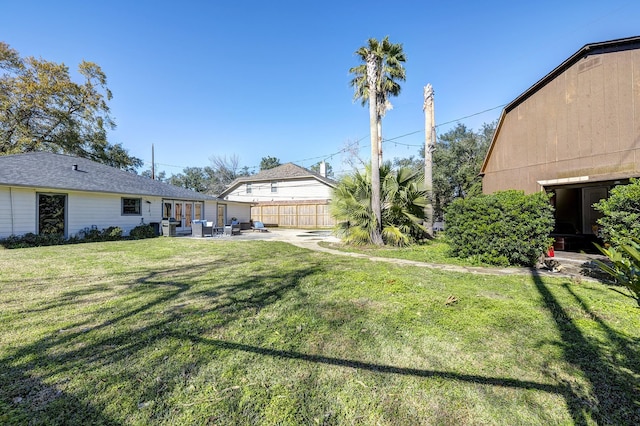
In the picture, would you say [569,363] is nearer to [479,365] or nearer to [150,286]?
[479,365]

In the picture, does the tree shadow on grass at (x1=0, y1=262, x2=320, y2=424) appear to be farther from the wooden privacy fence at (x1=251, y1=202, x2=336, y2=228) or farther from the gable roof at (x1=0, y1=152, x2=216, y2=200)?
the wooden privacy fence at (x1=251, y1=202, x2=336, y2=228)

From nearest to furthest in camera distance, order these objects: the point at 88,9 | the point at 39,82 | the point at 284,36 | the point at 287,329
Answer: the point at 287,329 → the point at 88,9 → the point at 284,36 → the point at 39,82

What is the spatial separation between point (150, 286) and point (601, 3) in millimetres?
15243

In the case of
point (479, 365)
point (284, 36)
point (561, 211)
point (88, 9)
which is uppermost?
point (284, 36)

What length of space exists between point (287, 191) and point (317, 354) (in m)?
23.7

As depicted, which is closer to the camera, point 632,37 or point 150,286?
point 150,286

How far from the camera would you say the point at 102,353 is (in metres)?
2.52

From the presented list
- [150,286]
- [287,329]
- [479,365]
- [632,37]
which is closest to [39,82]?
[150,286]

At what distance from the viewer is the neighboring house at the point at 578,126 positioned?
6969 millimetres

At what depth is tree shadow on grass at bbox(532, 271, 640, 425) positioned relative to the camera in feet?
5.94

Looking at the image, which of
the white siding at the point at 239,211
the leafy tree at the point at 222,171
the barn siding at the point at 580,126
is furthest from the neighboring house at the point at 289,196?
the leafy tree at the point at 222,171

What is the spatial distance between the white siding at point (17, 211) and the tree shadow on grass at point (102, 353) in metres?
10.2

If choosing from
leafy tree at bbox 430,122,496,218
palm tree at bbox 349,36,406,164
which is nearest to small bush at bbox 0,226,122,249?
palm tree at bbox 349,36,406,164

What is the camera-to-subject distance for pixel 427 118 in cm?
1316
